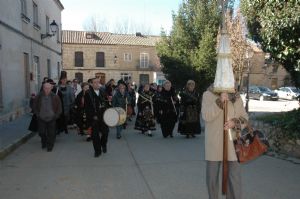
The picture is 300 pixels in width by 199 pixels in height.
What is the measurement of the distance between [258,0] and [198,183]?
5.24m

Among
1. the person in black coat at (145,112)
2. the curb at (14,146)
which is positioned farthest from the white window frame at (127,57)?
the curb at (14,146)

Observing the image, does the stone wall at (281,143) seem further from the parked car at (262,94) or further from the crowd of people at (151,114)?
Answer: the parked car at (262,94)

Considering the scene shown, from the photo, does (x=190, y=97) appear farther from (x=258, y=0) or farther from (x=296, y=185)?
(x=296, y=185)

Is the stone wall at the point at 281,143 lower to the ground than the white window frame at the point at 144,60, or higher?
lower

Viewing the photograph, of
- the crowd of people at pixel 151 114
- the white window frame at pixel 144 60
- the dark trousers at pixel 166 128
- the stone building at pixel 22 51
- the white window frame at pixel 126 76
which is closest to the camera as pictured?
the crowd of people at pixel 151 114

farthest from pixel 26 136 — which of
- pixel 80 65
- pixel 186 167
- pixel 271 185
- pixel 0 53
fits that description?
→ pixel 80 65

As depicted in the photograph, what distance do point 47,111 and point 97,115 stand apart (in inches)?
59.4

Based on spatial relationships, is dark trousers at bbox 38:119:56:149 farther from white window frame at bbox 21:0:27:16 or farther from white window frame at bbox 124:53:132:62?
white window frame at bbox 124:53:132:62

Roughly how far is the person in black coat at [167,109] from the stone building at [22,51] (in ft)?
17.5

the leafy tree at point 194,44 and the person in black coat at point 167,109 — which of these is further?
the leafy tree at point 194,44

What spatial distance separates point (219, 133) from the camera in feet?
15.7

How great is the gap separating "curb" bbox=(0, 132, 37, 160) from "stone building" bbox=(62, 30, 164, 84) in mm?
45429

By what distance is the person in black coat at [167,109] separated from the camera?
40.7 ft

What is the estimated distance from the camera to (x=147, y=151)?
9.77 metres
